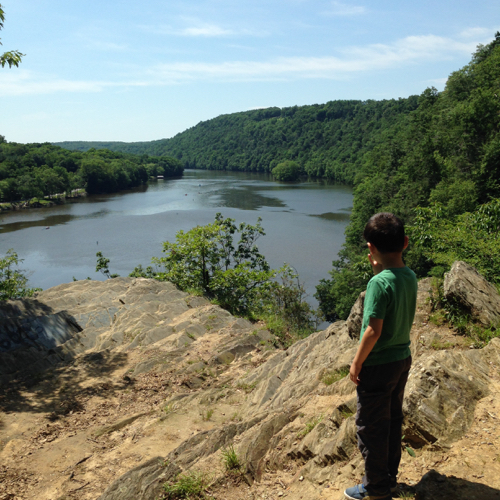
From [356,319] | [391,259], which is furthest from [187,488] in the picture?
[356,319]

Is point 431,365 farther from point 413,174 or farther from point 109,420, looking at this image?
point 413,174

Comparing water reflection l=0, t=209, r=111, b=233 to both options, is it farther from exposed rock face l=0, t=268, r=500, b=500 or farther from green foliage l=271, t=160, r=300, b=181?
green foliage l=271, t=160, r=300, b=181

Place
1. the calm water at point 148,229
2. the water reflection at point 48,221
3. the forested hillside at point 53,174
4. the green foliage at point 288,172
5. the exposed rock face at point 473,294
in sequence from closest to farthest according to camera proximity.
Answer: the exposed rock face at point 473,294 → the calm water at point 148,229 → the water reflection at point 48,221 → the forested hillside at point 53,174 → the green foliage at point 288,172

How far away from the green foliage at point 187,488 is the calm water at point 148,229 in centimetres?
2958

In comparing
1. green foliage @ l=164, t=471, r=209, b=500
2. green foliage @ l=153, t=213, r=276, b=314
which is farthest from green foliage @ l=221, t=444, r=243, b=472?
green foliage @ l=153, t=213, r=276, b=314

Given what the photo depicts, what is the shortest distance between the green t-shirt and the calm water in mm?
30524

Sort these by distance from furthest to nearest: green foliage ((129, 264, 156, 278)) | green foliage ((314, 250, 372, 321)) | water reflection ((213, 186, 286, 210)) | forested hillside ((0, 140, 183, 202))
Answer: forested hillside ((0, 140, 183, 202)) → water reflection ((213, 186, 286, 210)) → green foliage ((314, 250, 372, 321)) → green foliage ((129, 264, 156, 278))

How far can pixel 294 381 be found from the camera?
6.36 meters

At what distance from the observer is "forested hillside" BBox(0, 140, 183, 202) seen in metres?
80.1

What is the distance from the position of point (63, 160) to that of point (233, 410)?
116704 millimetres

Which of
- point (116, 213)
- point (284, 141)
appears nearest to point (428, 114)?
point (116, 213)

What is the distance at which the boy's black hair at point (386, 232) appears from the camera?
9.27 ft

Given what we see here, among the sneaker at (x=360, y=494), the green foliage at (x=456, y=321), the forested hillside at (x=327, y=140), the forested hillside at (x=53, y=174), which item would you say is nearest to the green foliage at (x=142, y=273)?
the green foliage at (x=456, y=321)

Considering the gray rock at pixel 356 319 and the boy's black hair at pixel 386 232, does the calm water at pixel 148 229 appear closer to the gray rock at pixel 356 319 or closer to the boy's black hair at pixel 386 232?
the gray rock at pixel 356 319
